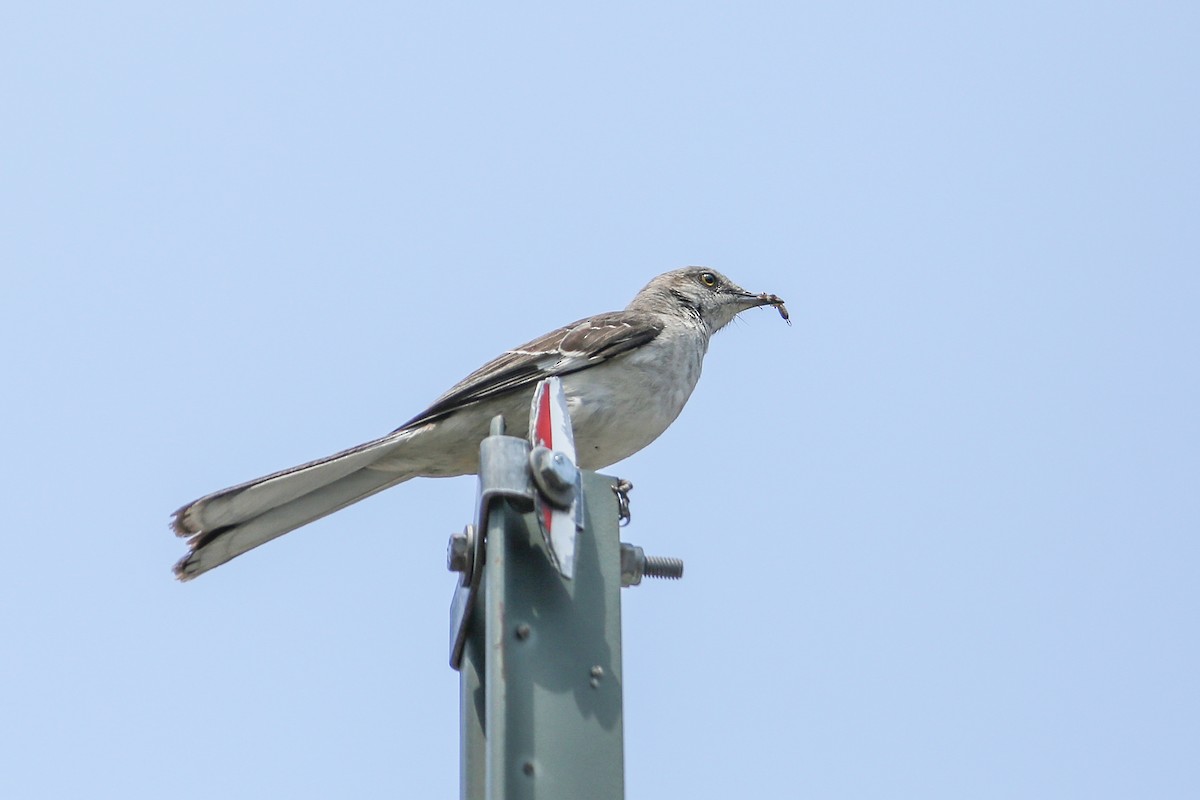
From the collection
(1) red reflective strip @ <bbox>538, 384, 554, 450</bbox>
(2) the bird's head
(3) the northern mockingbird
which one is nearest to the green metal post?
(1) red reflective strip @ <bbox>538, 384, 554, 450</bbox>

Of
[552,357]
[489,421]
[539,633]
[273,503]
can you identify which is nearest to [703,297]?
[552,357]

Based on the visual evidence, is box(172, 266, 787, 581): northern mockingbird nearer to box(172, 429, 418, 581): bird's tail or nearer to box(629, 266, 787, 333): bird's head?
box(172, 429, 418, 581): bird's tail

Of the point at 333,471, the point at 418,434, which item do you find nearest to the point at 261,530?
the point at 333,471

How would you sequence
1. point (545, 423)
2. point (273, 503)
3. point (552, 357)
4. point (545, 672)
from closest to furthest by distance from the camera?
point (545, 672), point (545, 423), point (273, 503), point (552, 357)

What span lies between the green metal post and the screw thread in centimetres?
40

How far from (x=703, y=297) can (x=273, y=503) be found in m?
3.28

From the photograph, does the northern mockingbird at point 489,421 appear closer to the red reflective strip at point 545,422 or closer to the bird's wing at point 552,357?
the bird's wing at point 552,357

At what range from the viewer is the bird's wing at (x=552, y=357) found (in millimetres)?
6199

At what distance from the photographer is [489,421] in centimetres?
619

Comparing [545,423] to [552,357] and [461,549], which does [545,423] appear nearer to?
[461,549]

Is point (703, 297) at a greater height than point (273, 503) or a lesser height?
greater

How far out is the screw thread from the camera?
11.3 feet

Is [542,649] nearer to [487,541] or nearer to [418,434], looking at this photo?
[487,541]

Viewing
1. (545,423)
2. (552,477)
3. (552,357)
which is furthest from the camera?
(552,357)
